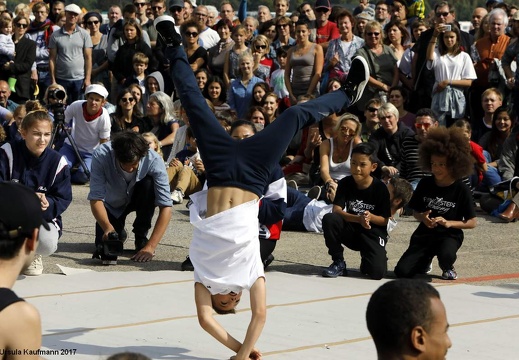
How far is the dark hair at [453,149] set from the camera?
816 centimetres

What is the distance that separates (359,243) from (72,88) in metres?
8.19

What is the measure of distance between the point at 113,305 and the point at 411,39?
26.9 ft

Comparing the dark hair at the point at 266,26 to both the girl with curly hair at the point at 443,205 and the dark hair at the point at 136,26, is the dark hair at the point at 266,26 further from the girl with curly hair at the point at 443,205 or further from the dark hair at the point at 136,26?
the girl with curly hair at the point at 443,205

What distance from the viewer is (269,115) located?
12.7 metres

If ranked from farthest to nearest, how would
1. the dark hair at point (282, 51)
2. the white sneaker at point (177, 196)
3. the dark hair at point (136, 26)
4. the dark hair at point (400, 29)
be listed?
the dark hair at point (136, 26), the dark hair at point (282, 51), the dark hair at point (400, 29), the white sneaker at point (177, 196)

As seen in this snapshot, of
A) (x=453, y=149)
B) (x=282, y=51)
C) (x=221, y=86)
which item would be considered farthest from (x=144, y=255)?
(x=282, y=51)

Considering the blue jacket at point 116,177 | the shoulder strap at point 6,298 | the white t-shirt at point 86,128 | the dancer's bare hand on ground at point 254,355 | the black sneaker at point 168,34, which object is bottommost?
the white t-shirt at point 86,128

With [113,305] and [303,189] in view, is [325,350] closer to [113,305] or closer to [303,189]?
[113,305]

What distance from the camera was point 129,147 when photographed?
8297 millimetres

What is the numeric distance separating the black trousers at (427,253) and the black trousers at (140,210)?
84.7 inches

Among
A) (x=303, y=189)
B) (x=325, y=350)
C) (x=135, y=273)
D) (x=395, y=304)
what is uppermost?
(x=395, y=304)

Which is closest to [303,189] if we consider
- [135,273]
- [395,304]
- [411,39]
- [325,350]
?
[411,39]

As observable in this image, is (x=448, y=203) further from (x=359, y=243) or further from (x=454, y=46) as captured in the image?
(x=454, y=46)

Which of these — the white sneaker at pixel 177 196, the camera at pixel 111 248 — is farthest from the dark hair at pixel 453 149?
the white sneaker at pixel 177 196
